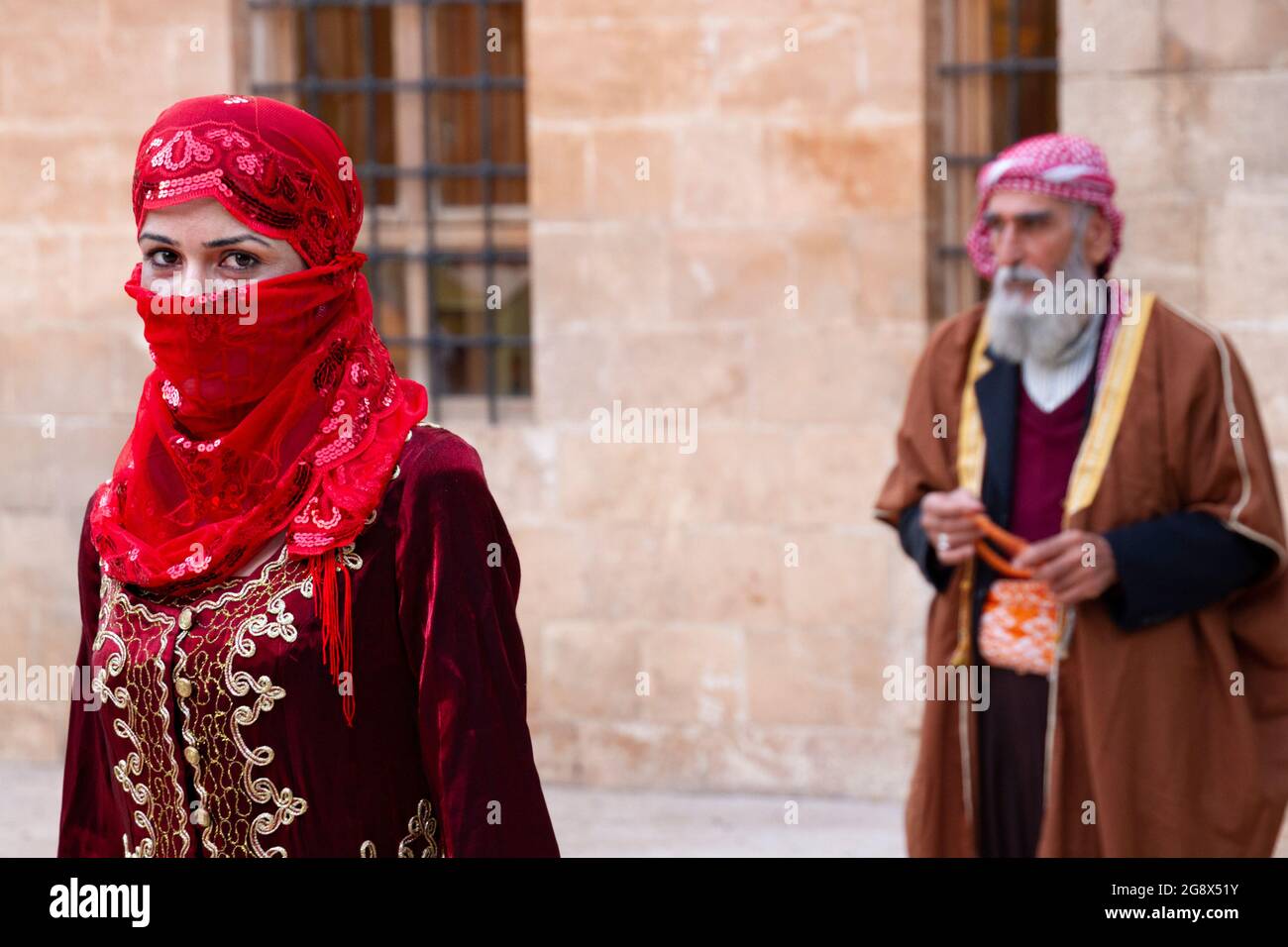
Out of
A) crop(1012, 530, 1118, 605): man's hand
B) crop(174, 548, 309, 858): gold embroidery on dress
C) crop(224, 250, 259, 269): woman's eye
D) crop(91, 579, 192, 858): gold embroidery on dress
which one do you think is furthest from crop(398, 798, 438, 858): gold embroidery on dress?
crop(1012, 530, 1118, 605): man's hand

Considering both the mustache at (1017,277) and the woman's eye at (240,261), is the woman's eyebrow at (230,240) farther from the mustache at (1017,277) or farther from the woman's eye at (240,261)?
the mustache at (1017,277)

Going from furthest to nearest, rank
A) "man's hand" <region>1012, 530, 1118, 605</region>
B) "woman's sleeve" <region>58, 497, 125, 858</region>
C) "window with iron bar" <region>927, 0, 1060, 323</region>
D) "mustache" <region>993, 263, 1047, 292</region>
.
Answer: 1. "window with iron bar" <region>927, 0, 1060, 323</region>
2. "mustache" <region>993, 263, 1047, 292</region>
3. "man's hand" <region>1012, 530, 1118, 605</region>
4. "woman's sleeve" <region>58, 497, 125, 858</region>

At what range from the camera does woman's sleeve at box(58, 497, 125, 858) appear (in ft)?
8.38

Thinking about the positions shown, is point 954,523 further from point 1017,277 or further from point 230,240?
point 230,240

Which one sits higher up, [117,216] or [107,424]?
[117,216]

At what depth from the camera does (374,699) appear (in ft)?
7.49

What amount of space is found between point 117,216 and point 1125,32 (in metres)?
3.48

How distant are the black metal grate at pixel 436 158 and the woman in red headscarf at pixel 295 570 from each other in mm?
4469

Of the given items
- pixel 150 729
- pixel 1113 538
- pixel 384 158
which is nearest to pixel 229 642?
pixel 150 729

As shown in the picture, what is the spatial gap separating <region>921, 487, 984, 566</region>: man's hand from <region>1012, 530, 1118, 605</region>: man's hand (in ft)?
0.49

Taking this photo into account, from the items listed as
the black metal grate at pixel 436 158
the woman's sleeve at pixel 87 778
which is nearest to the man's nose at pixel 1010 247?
the woman's sleeve at pixel 87 778

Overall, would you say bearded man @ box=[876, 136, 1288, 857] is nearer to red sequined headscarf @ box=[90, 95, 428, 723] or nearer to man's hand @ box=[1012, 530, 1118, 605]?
man's hand @ box=[1012, 530, 1118, 605]

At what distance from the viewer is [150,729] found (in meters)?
2.37
